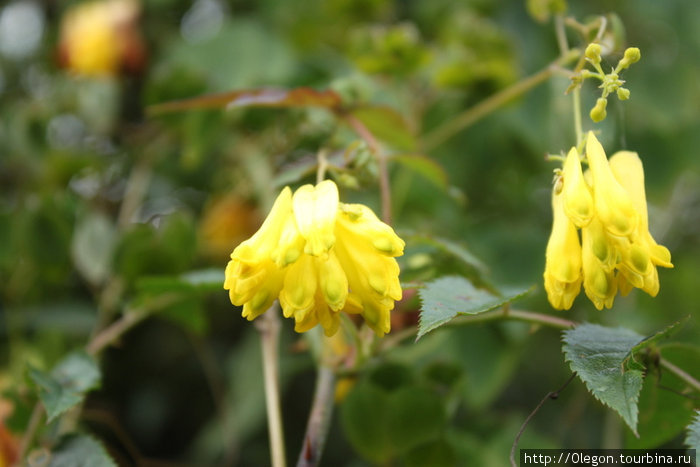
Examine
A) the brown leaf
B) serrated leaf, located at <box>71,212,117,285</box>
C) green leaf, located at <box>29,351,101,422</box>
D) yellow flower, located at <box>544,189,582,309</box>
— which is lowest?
serrated leaf, located at <box>71,212,117,285</box>

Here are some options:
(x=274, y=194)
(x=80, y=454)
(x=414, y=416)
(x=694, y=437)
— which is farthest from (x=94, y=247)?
(x=694, y=437)

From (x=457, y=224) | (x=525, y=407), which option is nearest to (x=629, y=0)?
(x=457, y=224)

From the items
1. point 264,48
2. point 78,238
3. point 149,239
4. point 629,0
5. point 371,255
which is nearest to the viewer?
point 371,255

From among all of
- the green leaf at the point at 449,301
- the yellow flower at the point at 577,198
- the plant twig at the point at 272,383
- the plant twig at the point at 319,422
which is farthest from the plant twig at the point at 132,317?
the yellow flower at the point at 577,198

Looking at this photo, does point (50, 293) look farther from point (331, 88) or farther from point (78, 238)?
point (331, 88)

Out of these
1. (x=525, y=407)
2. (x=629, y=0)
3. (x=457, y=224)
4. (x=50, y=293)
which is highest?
(x=629, y=0)

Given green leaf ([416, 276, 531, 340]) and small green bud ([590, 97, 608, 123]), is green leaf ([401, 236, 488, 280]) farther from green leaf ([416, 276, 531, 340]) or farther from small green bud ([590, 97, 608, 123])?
small green bud ([590, 97, 608, 123])

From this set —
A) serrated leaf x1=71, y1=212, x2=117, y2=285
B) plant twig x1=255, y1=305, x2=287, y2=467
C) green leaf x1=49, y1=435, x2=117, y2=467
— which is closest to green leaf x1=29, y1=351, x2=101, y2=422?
green leaf x1=49, y1=435, x2=117, y2=467
